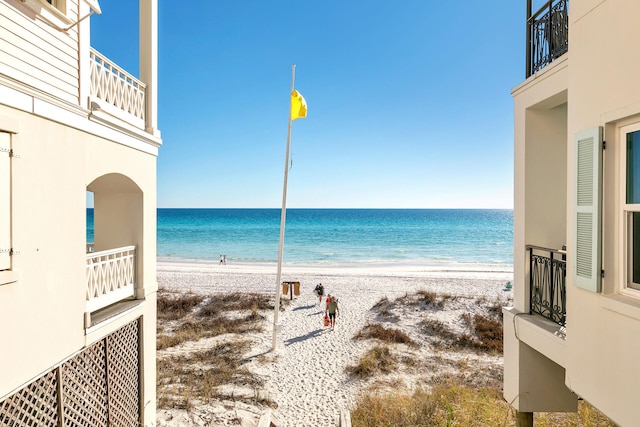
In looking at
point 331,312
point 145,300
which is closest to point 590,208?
point 145,300

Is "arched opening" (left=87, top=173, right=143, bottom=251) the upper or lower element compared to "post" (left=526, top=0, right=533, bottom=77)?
lower

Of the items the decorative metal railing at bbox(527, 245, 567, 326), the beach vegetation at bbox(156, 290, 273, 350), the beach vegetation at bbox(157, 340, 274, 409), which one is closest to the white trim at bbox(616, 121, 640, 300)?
the decorative metal railing at bbox(527, 245, 567, 326)

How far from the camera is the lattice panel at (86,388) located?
4723mm

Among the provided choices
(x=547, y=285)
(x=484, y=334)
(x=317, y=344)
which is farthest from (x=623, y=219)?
(x=484, y=334)

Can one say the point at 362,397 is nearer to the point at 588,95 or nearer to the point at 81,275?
the point at 81,275

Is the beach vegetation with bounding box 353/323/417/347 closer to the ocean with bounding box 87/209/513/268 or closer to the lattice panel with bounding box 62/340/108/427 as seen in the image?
the lattice panel with bounding box 62/340/108/427

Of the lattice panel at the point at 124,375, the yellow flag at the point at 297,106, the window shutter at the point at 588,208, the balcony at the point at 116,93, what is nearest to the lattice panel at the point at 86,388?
the lattice panel at the point at 124,375

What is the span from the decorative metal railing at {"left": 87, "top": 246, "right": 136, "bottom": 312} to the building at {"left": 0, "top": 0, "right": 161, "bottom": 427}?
2 centimetres

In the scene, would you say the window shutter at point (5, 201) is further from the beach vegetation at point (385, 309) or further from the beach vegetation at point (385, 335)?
the beach vegetation at point (385, 309)

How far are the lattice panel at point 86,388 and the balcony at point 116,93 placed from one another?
3.72 meters

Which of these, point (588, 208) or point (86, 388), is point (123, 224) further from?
point (588, 208)

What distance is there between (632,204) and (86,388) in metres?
7.12

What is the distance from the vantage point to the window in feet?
9.21

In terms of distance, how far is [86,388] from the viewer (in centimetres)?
507
